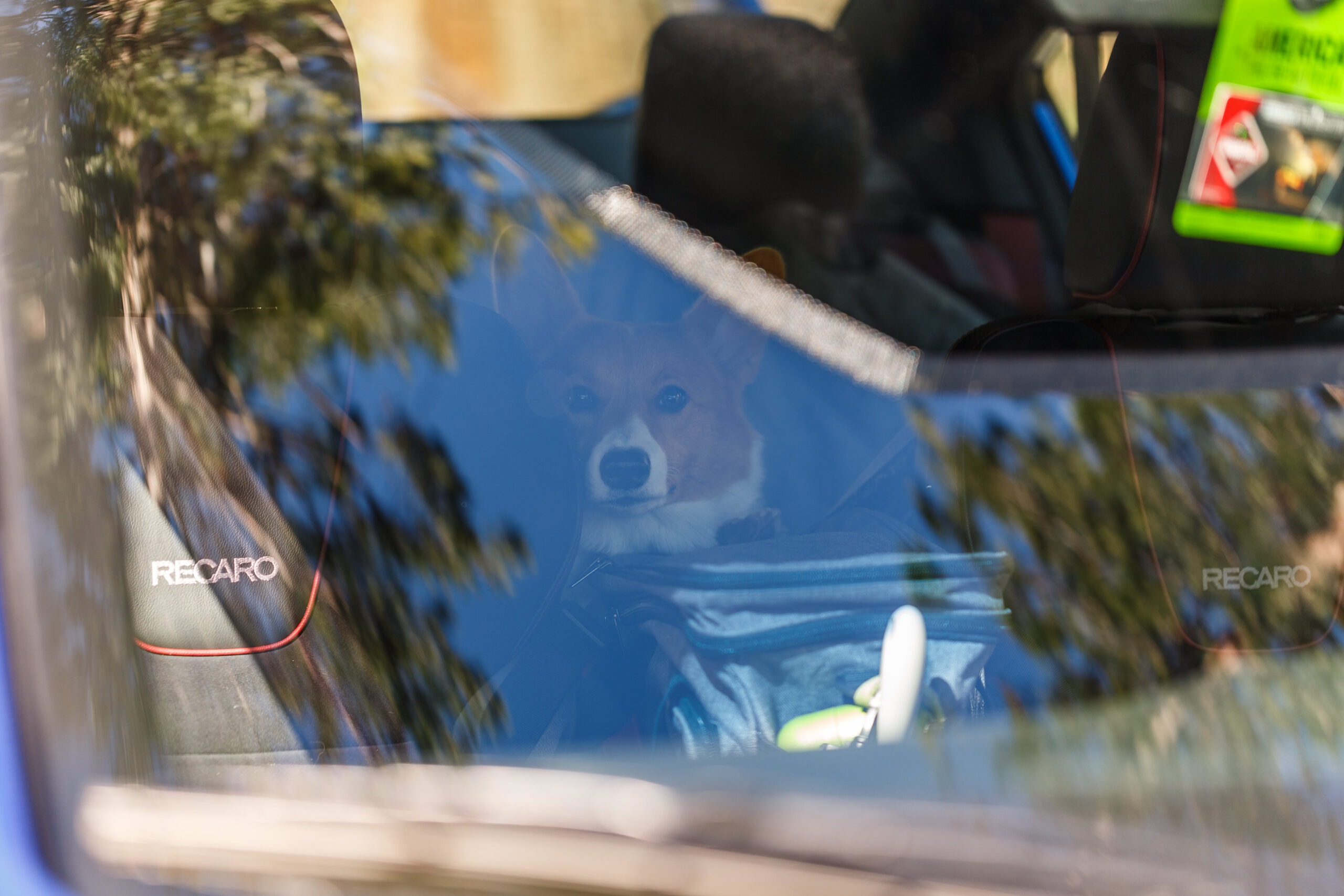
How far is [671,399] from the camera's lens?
1.29 m

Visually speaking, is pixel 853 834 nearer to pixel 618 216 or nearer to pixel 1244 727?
pixel 1244 727

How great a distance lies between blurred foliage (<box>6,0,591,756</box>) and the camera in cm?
92

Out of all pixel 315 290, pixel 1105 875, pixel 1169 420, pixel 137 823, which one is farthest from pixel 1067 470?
pixel 137 823

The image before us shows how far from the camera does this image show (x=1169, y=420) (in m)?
1.27

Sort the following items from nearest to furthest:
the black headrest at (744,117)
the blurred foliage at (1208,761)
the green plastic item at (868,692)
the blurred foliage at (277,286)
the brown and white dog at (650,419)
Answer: the blurred foliage at (1208,761) → the blurred foliage at (277,286) → the green plastic item at (868,692) → the brown and white dog at (650,419) → the black headrest at (744,117)

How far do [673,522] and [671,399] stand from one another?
159 millimetres

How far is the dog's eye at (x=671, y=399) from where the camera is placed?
1284mm

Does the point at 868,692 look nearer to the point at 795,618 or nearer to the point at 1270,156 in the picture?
the point at 795,618

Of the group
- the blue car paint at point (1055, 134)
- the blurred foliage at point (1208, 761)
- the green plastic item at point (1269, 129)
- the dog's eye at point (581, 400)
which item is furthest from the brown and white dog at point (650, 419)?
the blue car paint at point (1055, 134)

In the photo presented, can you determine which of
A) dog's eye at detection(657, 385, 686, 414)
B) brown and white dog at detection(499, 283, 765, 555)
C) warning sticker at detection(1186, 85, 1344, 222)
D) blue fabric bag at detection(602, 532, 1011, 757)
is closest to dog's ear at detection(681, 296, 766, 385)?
brown and white dog at detection(499, 283, 765, 555)

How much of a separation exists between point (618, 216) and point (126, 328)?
0.67m

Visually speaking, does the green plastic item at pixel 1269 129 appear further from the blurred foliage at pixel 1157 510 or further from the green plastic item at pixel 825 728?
the green plastic item at pixel 825 728

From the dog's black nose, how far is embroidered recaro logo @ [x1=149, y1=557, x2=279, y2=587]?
39 centimetres

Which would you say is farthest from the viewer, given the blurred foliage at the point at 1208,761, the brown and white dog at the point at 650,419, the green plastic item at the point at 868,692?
the brown and white dog at the point at 650,419
